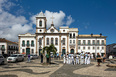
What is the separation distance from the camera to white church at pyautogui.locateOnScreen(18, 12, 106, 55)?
4862 centimetres

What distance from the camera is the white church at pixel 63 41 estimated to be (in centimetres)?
4862

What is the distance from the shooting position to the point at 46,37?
48.8m

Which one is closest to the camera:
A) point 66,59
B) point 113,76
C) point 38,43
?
point 113,76

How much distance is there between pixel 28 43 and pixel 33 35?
12.0 ft

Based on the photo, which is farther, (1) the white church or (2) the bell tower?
(2) the bell tower

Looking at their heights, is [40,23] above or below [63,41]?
above

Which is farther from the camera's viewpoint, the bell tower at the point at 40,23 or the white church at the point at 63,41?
the bell tower at the point at 40,23

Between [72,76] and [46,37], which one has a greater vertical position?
[46,37]

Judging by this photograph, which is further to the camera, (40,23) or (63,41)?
(40,23)

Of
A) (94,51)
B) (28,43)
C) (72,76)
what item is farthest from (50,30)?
(72,76)

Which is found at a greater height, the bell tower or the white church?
the bell tower

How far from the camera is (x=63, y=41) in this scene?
160 ft

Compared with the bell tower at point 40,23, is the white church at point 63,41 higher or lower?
lower

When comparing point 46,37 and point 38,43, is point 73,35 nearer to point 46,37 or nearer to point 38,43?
point 46,37
